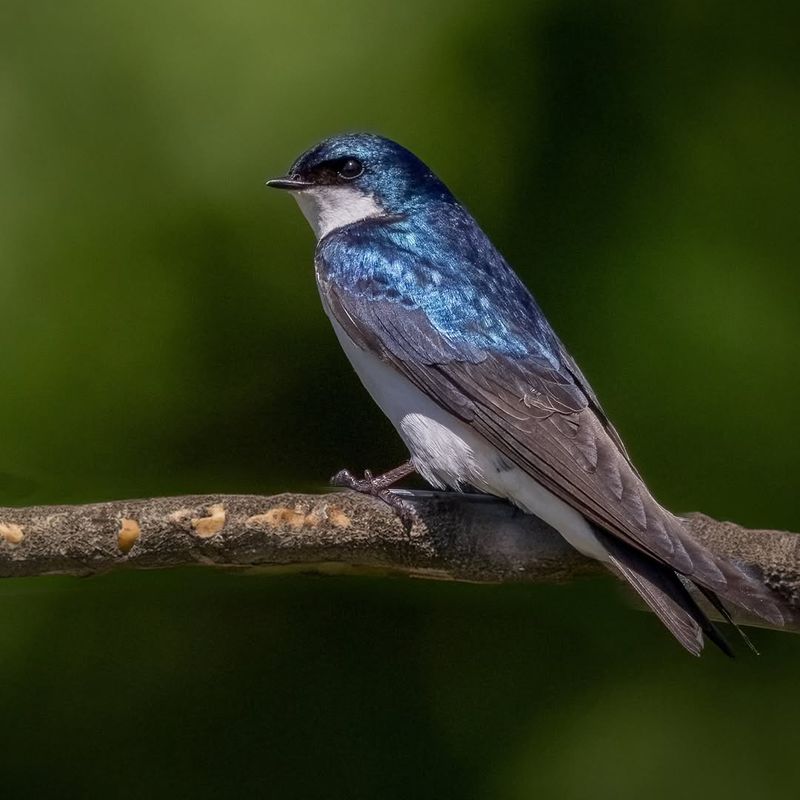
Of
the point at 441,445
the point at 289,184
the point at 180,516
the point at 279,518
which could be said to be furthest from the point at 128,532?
the point at 289,184

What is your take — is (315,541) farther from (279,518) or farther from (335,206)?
(335,206)

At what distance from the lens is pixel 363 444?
6.91 ft

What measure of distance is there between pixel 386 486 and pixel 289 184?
506 millimetres

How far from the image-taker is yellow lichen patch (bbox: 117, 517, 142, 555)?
149cm

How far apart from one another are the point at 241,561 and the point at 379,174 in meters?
0.76

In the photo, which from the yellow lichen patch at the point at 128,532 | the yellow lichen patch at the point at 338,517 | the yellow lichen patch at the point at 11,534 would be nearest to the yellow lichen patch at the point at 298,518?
the yellow lichen patch at the point at 338,517

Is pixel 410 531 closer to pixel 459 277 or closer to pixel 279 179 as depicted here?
pixel 459 277

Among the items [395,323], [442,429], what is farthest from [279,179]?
[442,429]

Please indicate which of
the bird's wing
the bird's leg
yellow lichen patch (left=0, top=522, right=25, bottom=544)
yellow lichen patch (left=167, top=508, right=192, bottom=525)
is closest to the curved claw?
the bird's leg

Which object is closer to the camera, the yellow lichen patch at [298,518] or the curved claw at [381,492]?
the yellow lichen patch at [298,518]

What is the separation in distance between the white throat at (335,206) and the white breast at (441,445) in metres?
0.26

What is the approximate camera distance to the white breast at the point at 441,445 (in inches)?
69.2

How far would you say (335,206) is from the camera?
212 centimetres

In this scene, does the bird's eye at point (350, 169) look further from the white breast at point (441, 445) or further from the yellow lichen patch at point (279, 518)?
the yellow lichen patch at point (279, 518)
